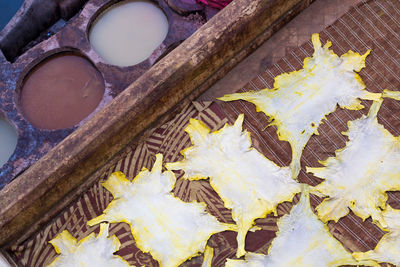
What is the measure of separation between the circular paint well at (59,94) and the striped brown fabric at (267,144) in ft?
2.18

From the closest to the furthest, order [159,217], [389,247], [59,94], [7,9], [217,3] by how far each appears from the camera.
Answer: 1. [389,247]
2. [159,217]
3. [59,94]
4. [217,3]
5. [7,9]

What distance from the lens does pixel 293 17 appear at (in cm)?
253

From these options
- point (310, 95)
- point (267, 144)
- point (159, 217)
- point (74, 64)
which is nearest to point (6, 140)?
point (74, 64)

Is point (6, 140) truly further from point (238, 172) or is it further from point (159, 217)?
point (238, 172)

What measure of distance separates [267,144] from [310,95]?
1.03 ft

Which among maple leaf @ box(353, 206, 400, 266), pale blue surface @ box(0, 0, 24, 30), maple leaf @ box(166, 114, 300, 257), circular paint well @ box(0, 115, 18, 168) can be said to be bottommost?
maple leaf @ box(353, 206, 400, 266)

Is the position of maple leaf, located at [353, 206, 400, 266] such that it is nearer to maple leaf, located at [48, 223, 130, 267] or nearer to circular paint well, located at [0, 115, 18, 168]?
maple leaf, located at [48, 223, 130, 267]

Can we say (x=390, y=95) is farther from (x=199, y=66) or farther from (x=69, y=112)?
(x=69, y=112)

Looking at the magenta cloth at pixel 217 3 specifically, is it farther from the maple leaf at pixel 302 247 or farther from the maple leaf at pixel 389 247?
the maple leaf at pixel 389 247

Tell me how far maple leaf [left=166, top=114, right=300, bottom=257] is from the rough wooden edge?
0.23 m

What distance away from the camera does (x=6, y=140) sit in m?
3.02

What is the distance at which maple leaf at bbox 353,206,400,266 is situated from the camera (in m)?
2.10

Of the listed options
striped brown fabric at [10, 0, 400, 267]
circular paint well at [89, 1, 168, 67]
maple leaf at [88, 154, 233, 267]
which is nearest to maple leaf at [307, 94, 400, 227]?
striped brown fabric at [10, 0, 400, 267]

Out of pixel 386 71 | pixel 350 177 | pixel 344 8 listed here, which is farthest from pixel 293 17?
pixel 350 177
